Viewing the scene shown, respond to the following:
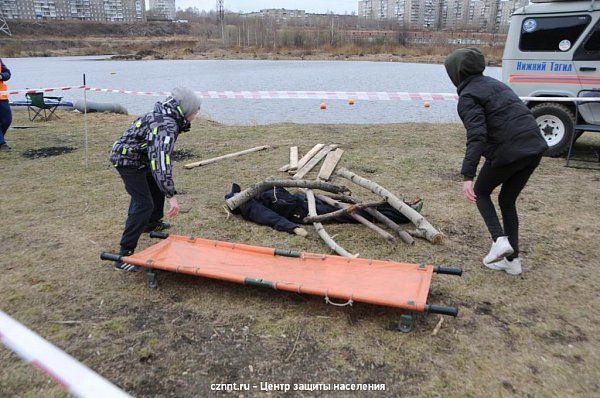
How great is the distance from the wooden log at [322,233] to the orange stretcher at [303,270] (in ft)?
1.29

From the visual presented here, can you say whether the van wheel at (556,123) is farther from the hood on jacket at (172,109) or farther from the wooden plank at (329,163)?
the hood on jacket at (172,109)

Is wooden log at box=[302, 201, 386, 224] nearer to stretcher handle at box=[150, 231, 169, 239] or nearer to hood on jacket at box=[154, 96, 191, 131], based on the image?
stretcher handle at box=[150, 231, 169, 239]

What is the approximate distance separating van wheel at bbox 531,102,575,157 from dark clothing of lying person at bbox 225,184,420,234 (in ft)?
15.2

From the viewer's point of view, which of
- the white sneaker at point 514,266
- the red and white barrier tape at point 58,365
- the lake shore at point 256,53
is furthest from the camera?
the lake shore at point 256,53

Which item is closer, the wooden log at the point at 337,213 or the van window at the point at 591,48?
the wooden log at the point at 337,213

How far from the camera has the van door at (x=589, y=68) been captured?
768cm

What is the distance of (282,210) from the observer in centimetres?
529

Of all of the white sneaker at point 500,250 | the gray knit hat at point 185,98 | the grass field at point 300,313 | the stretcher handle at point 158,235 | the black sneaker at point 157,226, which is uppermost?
the gray knit hat at point 185,98

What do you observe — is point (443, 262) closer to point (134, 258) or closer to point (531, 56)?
point (134, 258)

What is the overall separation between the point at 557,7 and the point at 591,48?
0.93 meters

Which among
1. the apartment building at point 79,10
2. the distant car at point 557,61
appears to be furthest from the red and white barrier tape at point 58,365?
the apartment building at point 79,10

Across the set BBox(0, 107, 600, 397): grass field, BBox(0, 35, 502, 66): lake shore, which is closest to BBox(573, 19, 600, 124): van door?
BBox(0, 107, 600, 397): grass field

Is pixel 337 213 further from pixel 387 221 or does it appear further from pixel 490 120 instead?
pixel 490 120

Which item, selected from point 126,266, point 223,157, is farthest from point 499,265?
point 223,157
